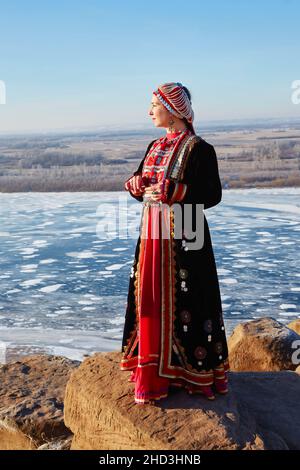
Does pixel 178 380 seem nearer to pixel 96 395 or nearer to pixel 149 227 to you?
pixel 96 395

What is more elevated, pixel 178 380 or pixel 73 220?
pixel 178 380

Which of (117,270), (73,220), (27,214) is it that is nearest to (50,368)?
(117,270)

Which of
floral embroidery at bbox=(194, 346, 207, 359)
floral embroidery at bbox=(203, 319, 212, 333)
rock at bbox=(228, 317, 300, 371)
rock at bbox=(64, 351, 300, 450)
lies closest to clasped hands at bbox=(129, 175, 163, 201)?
floral embroidery at bbox=(203, 319, 212, 333)

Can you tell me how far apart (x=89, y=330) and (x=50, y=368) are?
1593mm

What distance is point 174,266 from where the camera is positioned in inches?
121

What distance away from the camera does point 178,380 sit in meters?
3.16

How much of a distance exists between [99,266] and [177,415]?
5841mm

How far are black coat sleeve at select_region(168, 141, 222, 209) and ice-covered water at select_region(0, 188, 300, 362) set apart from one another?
10.7 ft

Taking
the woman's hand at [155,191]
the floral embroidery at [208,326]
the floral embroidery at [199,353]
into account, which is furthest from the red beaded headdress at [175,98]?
the floral embroidery at [199,353]

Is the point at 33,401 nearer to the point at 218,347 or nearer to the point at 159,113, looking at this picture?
the point at 218,347

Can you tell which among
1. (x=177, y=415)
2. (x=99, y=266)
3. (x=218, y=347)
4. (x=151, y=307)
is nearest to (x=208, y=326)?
(x=218, y=347)

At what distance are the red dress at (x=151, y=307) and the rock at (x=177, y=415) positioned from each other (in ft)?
0.30

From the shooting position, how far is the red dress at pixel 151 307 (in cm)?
306
